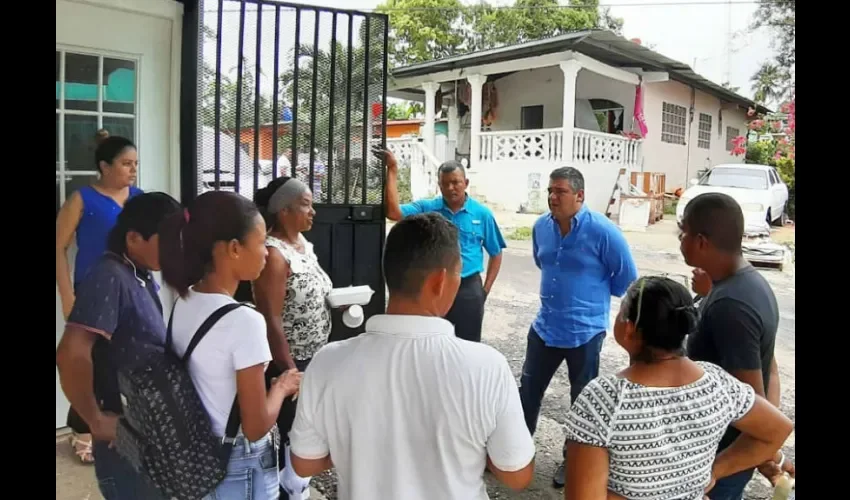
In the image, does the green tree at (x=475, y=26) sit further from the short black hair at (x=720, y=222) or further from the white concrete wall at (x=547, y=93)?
the short black hair at (x=720, y=222)

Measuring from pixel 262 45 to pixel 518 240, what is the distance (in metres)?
4.65

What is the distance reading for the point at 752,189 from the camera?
148 inches

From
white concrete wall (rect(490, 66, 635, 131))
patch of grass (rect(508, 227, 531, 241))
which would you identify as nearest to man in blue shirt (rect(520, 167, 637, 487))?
patch of grass (rect(508, 227, 531, 241))

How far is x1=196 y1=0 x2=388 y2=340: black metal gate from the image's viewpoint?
2.22 meters

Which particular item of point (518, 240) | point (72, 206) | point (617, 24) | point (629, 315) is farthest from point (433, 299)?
point (617, 24)

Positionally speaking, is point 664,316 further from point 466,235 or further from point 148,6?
point 466,235

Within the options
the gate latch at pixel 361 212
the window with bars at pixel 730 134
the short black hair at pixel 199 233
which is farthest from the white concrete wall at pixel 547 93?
the short black hair at pixel 199 233

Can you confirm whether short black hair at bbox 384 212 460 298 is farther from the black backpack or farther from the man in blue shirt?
the man in blue shirt

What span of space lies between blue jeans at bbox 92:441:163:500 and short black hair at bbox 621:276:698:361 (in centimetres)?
136

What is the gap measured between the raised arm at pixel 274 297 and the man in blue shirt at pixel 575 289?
3.87 ft

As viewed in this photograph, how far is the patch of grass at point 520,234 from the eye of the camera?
6.67 meters
